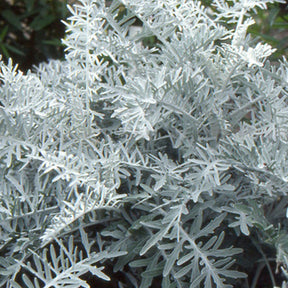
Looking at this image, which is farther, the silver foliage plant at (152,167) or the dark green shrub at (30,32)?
the dark green shrub at (30,32)

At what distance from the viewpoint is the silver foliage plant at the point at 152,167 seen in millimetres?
827

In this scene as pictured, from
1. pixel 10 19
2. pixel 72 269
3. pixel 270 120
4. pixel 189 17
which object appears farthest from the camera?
pixel 10 19

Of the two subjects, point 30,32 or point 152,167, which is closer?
point 152,167

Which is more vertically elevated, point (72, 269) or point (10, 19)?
point (10, 19)

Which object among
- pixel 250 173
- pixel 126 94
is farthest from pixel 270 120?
pixel 126 94

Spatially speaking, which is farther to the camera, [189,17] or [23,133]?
[189,17]

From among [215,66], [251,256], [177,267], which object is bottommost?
[251,256]

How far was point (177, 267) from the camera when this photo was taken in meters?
0.90

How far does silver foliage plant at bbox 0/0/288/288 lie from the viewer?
2.71ft

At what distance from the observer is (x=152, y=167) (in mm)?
898

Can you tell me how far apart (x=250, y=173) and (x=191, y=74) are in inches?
8.7

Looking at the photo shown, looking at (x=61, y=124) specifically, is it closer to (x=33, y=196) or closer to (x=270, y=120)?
(x=33, y=196)

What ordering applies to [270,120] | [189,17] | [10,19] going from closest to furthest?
[270,120]
[189,17]
[10,19]

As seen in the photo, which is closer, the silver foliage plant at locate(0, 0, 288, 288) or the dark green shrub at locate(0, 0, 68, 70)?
the silver foliage plant at locate(0, 0, 288, 288)
